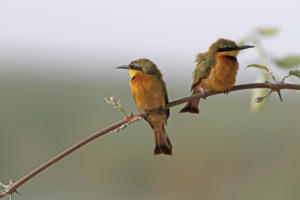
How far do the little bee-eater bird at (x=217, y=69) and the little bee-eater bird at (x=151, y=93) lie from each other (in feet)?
0.70

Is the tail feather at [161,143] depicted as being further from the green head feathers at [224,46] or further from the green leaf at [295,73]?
the green leaf at [295,73]

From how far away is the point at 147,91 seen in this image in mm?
2184

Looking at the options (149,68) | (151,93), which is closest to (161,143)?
(151,93)

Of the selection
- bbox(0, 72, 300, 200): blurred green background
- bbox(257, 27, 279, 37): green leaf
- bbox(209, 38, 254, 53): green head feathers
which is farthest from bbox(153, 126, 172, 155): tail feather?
bbox(0, 72, 300, 200): blurred green background

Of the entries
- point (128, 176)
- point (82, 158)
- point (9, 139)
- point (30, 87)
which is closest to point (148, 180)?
point (128, 176)

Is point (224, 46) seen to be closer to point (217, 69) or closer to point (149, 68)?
point (217, 69)

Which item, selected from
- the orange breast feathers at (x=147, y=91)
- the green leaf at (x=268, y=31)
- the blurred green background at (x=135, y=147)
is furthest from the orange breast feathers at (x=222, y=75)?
the blurred green background at (x=135, y=147)

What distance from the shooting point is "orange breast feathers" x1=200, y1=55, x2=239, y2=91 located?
1.81 meters

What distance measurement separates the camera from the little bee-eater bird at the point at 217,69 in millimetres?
1824

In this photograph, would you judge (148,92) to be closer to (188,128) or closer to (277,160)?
(277,160)

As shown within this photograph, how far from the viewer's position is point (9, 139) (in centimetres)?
1202

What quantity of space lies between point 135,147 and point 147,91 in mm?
9290

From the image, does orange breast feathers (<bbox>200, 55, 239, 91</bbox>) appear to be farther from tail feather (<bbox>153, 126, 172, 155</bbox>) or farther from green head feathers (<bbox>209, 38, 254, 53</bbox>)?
tail feather (<bbox>153, 126, 172, 155</bbox>)

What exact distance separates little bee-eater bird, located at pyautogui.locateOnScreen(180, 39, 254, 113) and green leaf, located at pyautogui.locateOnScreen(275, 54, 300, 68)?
688mm
